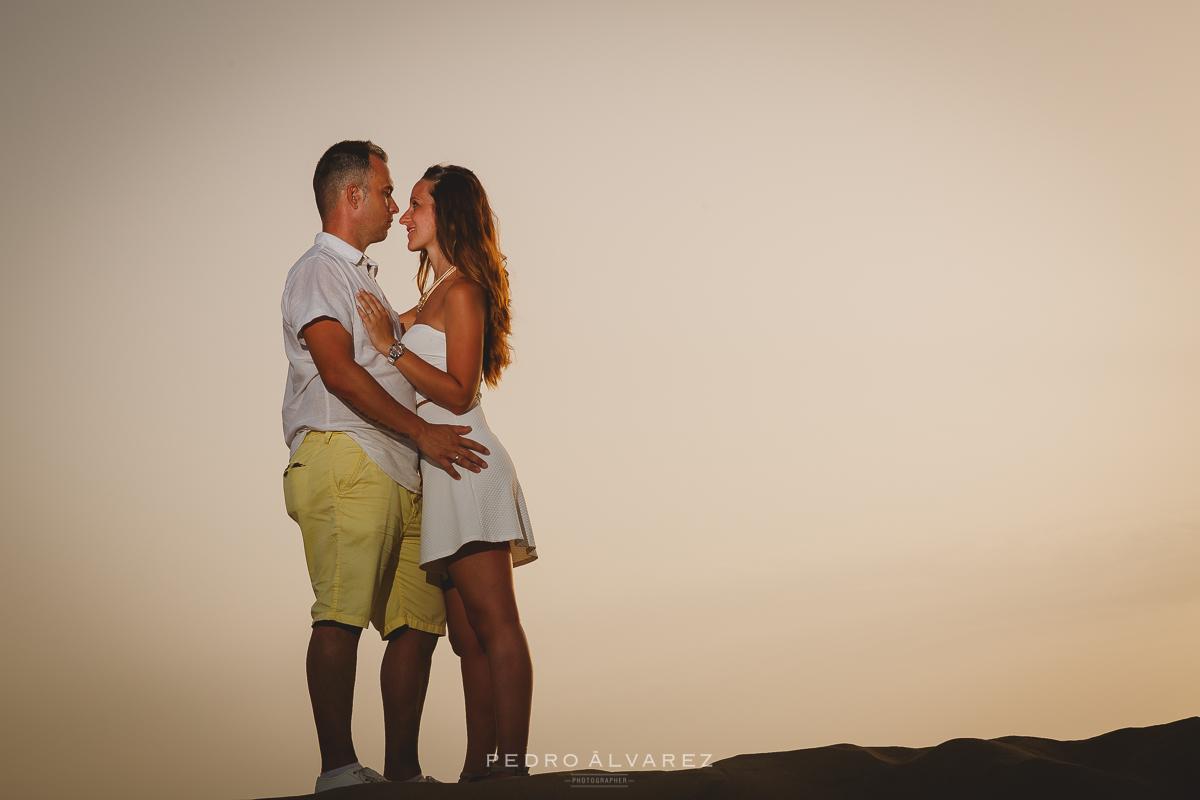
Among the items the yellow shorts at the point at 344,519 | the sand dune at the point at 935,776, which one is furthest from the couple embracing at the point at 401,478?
the sand dune at the point at 935,776

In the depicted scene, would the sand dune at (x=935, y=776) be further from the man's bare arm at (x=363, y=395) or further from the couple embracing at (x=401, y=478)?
the man's bare arm at (x=363, y=395)

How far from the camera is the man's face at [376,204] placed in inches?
132

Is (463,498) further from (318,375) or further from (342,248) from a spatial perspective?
(342,248)

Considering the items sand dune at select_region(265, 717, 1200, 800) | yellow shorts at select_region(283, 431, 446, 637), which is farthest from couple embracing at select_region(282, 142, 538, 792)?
sand dune at select_region(265, 717, 1200, 800)

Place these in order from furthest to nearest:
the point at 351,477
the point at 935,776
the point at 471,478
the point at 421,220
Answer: the point at 421,220 < the point at 471,478 < the point at 351,477 < the point at 935,776

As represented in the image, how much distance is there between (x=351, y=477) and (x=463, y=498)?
1.22 feet

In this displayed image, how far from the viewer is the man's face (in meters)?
3.36

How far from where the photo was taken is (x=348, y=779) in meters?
2.71

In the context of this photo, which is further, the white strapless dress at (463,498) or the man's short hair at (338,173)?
the man's short hair at (338,173)

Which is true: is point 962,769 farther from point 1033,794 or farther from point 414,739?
point 414,739

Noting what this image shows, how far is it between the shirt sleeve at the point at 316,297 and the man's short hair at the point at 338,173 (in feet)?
1.11

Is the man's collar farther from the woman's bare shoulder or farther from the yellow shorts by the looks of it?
the yellow shorts

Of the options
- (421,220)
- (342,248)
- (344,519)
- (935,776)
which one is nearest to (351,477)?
(344,519)

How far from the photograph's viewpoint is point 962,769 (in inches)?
112
